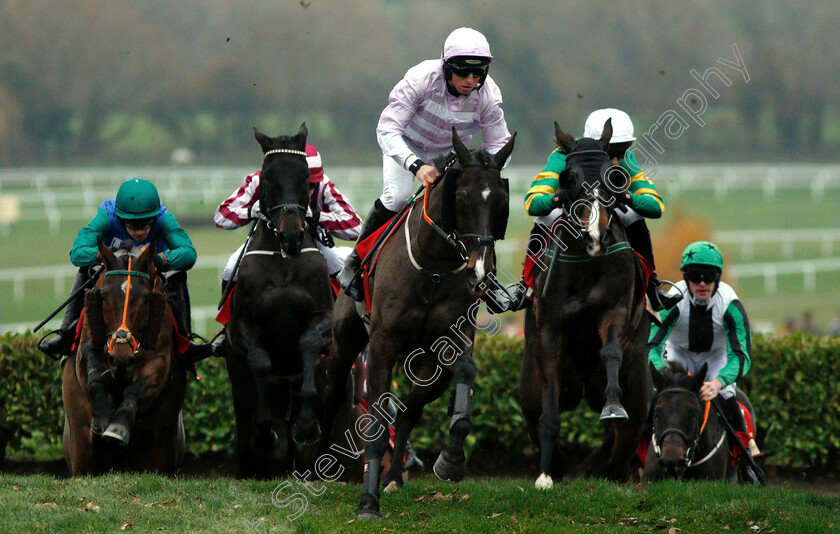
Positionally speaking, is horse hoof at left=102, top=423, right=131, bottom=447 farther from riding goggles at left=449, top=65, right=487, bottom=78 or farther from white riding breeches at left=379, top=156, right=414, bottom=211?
riding goggles at left=449, top=65, right=487, bottom=78

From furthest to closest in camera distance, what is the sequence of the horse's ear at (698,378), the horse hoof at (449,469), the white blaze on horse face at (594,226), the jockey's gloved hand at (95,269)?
1. the horse's ear at (698,378)
2. the jockey's gloved hand at (95,269)
3. the white blaze on horse face at (594,226)
4. the horse hoof at (449,469)

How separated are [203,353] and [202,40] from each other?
53352 millimetres

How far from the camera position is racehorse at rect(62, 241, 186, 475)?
6.80 m

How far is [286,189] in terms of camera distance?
7.05 m

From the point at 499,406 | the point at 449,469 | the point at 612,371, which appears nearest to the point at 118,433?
the point at 449,469

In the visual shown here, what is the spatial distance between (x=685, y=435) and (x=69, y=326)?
446 centimetres

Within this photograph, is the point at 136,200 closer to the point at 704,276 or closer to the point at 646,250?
the point at 646,250

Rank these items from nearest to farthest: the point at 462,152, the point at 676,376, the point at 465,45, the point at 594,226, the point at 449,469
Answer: the point at 462,152 < the point at 449,469 < the point at 594,226 < the point at 465,45 < the point at 676,376

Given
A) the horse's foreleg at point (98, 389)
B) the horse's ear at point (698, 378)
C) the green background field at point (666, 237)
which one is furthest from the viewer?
the green background field at point (666, 237)

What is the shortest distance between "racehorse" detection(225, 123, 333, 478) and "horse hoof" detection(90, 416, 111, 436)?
1036 millimetres

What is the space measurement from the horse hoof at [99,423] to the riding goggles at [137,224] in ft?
4.52

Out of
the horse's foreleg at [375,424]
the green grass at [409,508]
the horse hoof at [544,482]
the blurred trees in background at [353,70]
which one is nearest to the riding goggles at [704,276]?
the green grass at [409,508]

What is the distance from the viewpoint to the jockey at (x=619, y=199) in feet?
22.1

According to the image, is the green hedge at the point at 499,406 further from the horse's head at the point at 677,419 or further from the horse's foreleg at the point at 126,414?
the horse's foreleg at the point at 126,414
